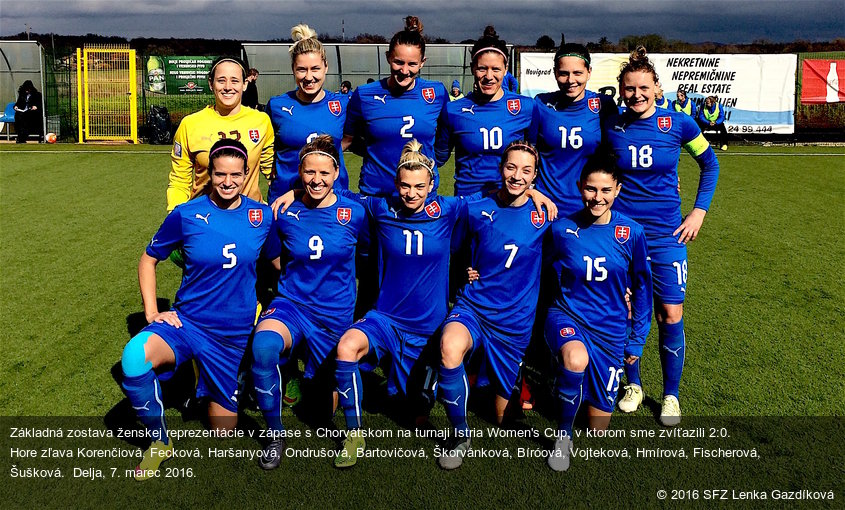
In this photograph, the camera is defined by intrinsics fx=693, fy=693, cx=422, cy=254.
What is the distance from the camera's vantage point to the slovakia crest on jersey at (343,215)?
3.98 metres

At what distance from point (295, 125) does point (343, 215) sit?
3.14ft

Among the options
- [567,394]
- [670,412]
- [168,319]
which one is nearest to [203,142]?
[168,319]

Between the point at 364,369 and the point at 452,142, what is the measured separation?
1.67 metres

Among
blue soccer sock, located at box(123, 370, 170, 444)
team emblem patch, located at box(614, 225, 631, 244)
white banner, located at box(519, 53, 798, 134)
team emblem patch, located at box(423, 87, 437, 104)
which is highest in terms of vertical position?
white banner, located at box(519, 53, 798, 134)

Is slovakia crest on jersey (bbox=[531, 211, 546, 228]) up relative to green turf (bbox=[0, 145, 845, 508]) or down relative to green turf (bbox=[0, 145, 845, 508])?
up

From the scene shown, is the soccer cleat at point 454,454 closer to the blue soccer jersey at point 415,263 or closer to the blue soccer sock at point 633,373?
the blue soccer jersey at point 415,263

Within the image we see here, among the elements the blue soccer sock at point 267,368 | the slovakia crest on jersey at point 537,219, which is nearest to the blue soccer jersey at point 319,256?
the blue soccer sock at point 267,368

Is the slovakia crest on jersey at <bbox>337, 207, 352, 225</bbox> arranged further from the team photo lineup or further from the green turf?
the green turf

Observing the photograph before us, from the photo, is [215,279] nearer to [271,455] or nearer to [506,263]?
[271,455]

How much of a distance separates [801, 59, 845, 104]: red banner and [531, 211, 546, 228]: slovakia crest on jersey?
61.2ft

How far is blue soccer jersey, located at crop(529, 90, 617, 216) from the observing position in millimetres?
4367

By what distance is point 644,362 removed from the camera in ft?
16.6

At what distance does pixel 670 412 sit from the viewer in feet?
13.7

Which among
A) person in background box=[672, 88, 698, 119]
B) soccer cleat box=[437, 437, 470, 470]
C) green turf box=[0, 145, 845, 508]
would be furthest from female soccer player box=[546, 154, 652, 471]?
person in background box=[672, 88, 698, 119]
